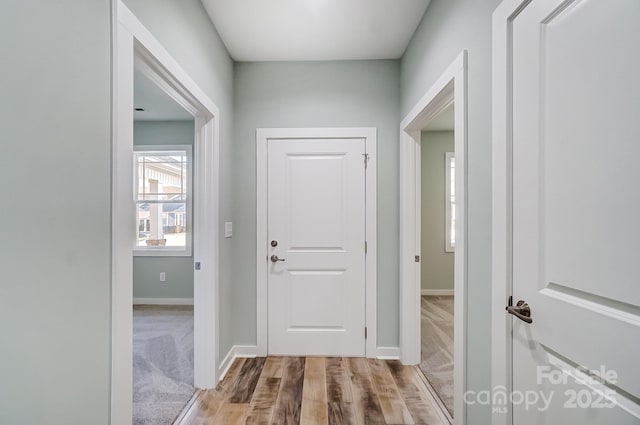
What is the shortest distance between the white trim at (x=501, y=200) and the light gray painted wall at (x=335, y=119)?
136 cm

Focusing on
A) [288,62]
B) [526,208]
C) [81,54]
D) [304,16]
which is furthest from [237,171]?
[526,208]

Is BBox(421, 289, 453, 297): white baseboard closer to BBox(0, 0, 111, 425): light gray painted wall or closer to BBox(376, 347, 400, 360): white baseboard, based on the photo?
BBox(376, 347, 400, 360): white baseboard

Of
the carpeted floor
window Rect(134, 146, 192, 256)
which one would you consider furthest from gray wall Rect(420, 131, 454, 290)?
window Rect(134, 146, 192, 256)

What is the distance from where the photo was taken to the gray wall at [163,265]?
403 centimetres

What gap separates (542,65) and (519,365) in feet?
3.45

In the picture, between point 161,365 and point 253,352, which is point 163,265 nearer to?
point 161,365

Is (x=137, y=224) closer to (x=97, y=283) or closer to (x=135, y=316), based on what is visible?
(x=135, y=316)

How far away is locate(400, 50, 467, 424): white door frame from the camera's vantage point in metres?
1.41

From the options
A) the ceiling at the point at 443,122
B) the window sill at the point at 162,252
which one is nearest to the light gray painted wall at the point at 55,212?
the window sill at the point at 162,252

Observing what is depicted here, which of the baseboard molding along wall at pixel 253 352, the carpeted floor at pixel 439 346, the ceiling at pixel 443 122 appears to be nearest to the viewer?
the carpeted floor at pixel 439 346

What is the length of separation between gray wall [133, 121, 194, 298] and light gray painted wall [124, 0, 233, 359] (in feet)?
6.39

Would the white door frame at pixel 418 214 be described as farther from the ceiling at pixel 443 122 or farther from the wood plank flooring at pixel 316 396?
the ceiling at pixel 443 122

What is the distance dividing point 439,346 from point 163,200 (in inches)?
157

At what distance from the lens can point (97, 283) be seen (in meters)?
0.96
